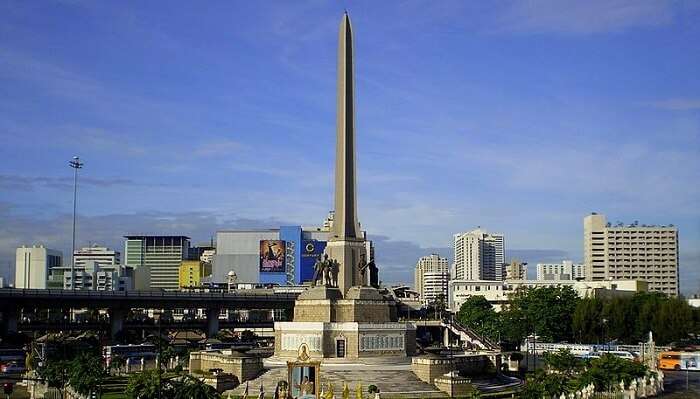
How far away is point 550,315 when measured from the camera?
111 m

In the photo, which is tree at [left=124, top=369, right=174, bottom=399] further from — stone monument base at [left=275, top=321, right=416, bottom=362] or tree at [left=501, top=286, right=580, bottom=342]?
tree at [left=501, top=286, right=580, bottom=342]

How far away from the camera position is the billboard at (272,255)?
184m

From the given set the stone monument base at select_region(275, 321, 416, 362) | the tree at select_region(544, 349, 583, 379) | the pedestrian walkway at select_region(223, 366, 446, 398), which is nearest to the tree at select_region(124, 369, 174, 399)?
the pedestrian walkway at select_region(223, 366, 446, 398)

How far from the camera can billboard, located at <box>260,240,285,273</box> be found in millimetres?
184000

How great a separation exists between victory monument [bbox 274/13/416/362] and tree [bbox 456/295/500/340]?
53.1 m

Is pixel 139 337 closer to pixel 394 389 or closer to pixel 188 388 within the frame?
pixel 394 389

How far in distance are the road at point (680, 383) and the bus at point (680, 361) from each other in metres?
1.48

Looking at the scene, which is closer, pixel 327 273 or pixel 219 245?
pixel 327 273

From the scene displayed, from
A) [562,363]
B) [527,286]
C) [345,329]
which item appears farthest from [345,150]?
[527,286]

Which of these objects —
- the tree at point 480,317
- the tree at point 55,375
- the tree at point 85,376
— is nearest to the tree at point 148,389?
the tree at point 85,376

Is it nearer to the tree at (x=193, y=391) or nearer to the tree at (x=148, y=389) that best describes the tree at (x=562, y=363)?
the tree at (x=193, y=391)

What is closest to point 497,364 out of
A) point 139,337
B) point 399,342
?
point 399,342

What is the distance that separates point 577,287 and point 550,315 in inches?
1468

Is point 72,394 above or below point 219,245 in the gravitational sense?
below
